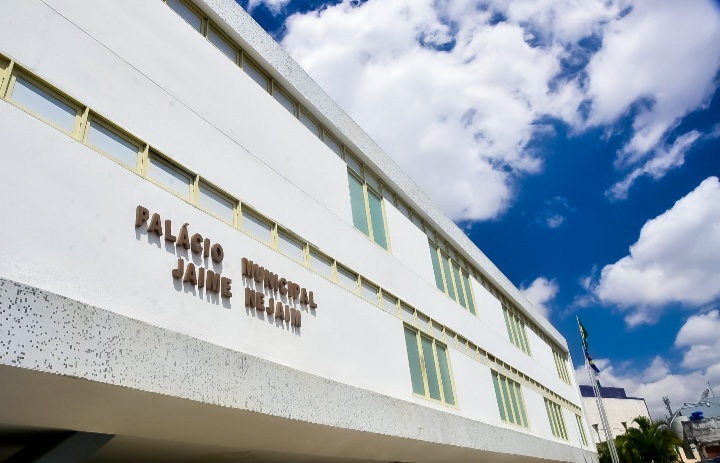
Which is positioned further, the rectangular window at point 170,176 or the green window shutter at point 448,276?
the green window shutter at point 448,276

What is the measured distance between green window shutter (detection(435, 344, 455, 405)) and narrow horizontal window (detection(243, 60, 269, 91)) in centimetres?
730

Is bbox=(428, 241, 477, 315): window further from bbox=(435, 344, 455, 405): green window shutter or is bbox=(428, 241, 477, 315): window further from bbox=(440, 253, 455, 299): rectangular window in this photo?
bbox=(435, 344, 455, 405): green window shutter

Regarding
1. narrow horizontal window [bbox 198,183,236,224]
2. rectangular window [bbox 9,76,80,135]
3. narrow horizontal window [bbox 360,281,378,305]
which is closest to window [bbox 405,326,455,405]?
narrow horizontal window [bbox 360,281,378,305]

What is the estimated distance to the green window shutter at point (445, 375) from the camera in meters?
12.7

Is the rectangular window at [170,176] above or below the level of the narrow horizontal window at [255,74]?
below

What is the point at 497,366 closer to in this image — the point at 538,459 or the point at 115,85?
the point at 538,459

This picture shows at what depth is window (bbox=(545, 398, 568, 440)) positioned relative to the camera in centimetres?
2168

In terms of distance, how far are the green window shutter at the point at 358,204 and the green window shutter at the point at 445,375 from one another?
3624 millimetres

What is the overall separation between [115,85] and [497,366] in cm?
1425

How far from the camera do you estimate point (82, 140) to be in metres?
5.94

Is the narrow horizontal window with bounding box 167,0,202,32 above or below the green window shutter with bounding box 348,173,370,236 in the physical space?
above

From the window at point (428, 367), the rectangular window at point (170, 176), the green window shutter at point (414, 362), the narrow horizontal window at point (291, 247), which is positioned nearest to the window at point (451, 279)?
the window at point (428, 367)

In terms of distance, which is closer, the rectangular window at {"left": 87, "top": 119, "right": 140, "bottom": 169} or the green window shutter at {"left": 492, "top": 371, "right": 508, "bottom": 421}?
the rectangular window at {"left": 87, "top": 119, "right": 140, "bottom": 169}

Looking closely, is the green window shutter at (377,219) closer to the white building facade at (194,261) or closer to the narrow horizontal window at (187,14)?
the white building facade at (194,261)
